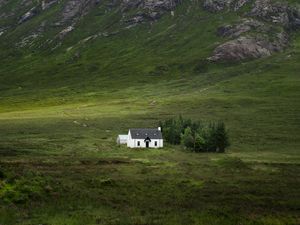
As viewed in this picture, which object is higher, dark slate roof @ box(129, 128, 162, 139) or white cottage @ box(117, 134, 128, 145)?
dark slate roof @ box(129, 128, 162, 139)

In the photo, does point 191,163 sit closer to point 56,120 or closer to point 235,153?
point 235,153

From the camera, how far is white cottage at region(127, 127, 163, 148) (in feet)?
396

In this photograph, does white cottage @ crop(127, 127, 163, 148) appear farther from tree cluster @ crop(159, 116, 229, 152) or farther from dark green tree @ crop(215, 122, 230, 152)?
dark green tree @ crop(215, 122, 230, 152)

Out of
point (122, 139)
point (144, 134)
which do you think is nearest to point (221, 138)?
point (144, 134)

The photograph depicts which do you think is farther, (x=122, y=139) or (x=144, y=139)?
(x=122, y=139)

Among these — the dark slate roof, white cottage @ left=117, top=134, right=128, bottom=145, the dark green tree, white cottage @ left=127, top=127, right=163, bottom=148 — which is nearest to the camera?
the dark green tree

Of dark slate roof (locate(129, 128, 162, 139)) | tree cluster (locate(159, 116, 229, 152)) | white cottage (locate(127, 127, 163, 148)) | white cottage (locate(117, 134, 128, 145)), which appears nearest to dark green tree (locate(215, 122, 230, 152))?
tree cluster (locate(159, 116, 229, 152))

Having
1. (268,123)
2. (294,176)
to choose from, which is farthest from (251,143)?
(294,176)

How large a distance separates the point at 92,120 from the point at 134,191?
4266 inches

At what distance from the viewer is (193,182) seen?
67.4 metres

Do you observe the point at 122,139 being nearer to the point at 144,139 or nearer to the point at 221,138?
the point at 144,139

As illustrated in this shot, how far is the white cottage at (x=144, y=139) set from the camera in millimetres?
120750

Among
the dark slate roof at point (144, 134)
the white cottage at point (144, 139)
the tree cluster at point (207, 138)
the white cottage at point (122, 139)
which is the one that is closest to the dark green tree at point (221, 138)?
the tree cluster at point (207, 138)

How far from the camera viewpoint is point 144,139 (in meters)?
122
